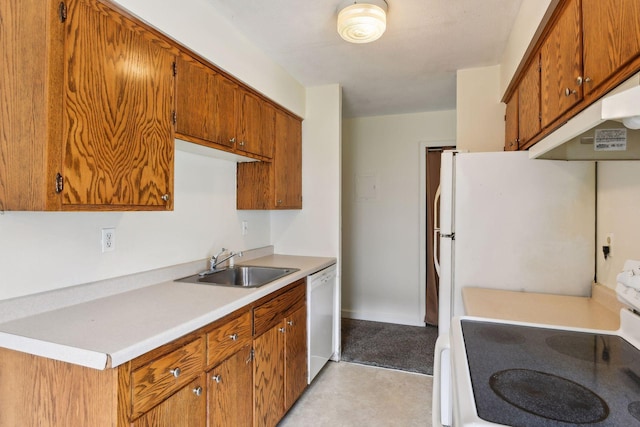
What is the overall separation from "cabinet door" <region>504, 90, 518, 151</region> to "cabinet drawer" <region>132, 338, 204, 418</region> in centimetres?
208

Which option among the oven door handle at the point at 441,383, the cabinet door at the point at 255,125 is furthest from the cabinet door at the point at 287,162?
the oven door handle at the point at 441,383

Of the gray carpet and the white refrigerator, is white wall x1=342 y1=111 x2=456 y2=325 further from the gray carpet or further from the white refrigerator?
the white refrigerator

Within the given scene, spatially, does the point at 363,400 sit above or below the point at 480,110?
below

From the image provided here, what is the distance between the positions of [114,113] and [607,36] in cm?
167

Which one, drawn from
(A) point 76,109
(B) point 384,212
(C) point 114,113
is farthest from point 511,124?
(A) point 76,109

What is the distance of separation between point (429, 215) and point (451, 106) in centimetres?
117

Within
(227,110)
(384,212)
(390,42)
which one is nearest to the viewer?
(227,110)

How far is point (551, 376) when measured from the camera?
856 mm

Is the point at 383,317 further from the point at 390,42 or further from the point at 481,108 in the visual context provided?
the point at 390,42

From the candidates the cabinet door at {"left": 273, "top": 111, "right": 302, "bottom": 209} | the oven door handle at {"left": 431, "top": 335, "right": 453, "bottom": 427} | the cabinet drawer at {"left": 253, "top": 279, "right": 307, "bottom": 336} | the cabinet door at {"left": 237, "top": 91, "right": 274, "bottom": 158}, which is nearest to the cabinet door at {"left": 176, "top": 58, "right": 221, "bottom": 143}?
the cabinet door at {"left": 237, "top": 91, "right": 274, "bottom": 158}

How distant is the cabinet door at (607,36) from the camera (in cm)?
85

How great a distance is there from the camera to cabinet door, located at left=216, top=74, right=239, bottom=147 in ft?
6.57

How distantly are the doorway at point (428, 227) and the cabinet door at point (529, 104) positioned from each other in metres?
1.68

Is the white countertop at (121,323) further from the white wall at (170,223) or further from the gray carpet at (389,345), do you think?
the gray carpet at (389,345)
